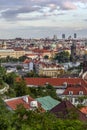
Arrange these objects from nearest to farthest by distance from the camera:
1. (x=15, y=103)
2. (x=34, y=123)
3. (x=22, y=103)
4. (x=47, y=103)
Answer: (x=34, y=123), (x=22, y=103), (x=15, y=103), (x=47, y=103)

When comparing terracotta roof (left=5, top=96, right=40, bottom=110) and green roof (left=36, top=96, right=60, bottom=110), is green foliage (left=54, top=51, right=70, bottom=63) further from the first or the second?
terracotta roof (left=5, top=96, right=40, bottom=110)

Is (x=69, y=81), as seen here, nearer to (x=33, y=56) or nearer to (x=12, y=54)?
(x=33, y=56)

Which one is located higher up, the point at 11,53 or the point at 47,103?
the point at 47,103

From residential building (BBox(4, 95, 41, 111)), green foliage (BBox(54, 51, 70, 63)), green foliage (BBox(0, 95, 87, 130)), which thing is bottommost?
green foliage (BBox(54, 51, 70, 63))

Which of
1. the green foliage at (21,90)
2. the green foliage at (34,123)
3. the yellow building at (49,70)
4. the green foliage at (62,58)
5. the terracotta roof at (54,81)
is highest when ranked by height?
the green foliage at (34,123)

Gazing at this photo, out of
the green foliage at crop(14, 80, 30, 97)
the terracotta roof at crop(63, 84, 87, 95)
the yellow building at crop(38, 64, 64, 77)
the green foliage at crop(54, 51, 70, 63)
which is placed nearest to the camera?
the green foliage at crop(14, 80, 30, 97)

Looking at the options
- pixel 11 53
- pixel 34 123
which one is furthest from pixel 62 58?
pixel 34 123

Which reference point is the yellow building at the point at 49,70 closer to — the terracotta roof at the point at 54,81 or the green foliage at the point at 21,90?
the terracotta roof at the point at 54,81

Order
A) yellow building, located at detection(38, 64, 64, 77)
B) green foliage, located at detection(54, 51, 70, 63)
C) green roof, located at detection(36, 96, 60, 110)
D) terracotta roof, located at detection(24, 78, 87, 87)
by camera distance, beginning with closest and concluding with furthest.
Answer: green roof, located at detection(36, 96, 60, 110)
terracotta roof, located at detection(24, 78, 87, 87)
yellow building, located at detection(38, 64, 64, 77)
green foliage, located at detection(54, 51, 70, 63)

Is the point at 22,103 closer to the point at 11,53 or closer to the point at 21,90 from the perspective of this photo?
the point at 21,90

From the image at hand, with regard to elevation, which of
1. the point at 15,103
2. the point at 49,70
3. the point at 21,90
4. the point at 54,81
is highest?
the point at 15,103

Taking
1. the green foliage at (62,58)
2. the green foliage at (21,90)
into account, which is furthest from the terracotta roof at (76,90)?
the green foliage at (62,58)

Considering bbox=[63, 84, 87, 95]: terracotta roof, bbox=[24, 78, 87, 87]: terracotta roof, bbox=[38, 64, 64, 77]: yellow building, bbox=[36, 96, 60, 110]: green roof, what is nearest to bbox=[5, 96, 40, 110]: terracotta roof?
bbox=[36, 96, 60, 110]: green roof
